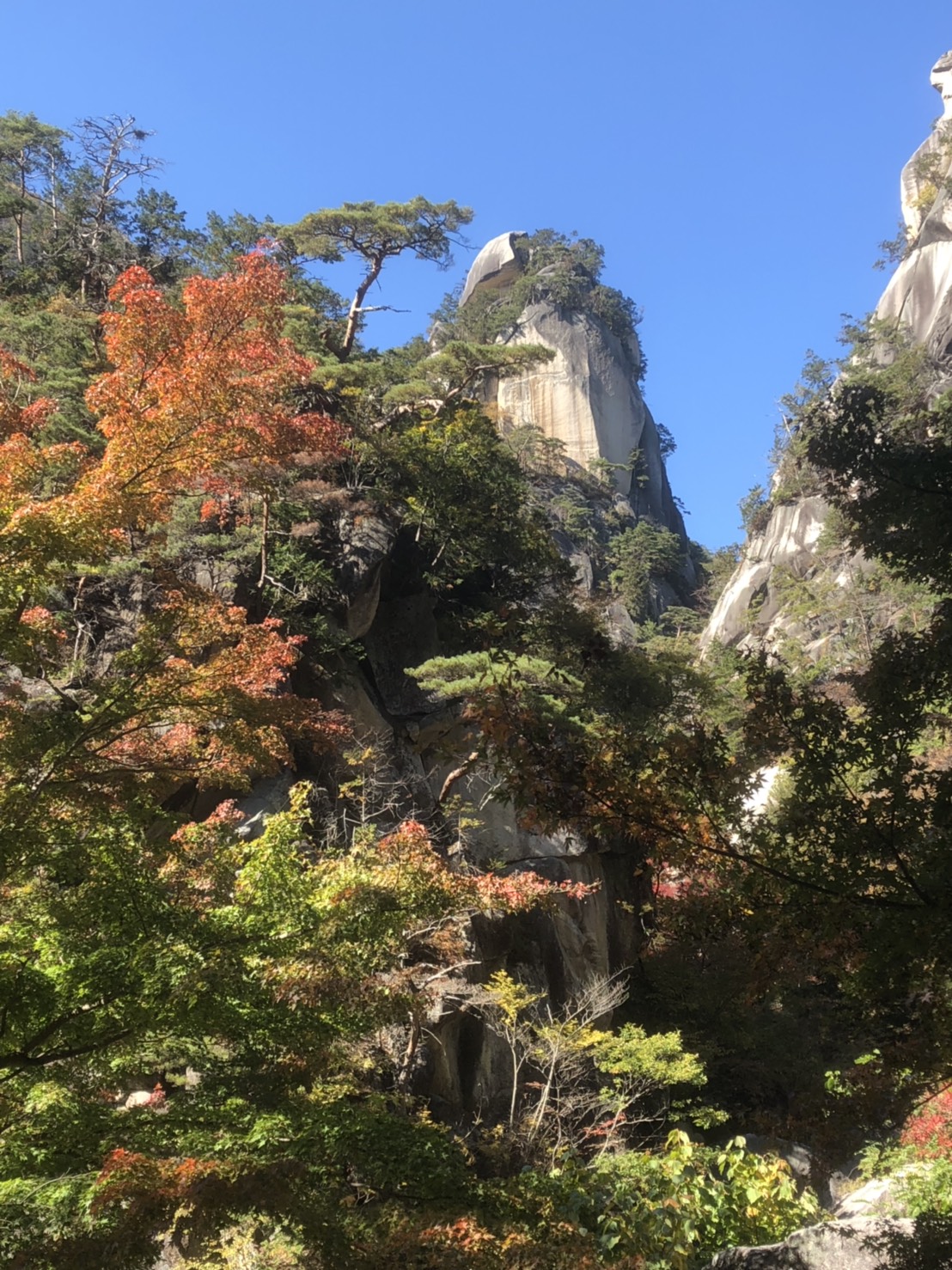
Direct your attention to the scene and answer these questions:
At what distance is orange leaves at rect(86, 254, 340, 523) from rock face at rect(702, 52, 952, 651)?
20.4m

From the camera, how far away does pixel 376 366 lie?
1529cm

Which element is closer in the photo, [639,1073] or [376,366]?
[639,1073]

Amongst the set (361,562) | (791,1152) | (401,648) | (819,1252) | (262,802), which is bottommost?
(791,1152)

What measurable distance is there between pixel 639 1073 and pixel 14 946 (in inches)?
364

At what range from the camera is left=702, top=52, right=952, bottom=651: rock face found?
28391mm

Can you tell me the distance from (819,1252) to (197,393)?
818cm

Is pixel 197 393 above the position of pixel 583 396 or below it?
below

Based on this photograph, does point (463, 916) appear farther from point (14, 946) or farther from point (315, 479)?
point (315, 479)

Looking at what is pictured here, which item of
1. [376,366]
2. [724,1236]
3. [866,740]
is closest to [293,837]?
[866,740]

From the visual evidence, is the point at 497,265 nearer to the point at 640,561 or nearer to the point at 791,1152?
the point at 640,561

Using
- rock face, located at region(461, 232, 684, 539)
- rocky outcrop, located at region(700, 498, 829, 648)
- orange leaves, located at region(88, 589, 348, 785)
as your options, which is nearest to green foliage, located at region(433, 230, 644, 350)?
rock face, located at region(461, 232, 684, 539)

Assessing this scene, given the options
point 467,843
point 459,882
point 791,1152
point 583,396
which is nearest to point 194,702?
point 459,882

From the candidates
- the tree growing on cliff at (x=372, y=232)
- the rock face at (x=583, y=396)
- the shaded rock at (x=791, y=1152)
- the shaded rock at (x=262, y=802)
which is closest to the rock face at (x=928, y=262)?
the rock face at (x=583, y=396)

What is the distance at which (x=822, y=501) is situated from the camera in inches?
1094
